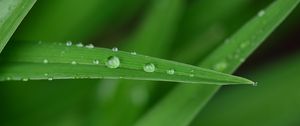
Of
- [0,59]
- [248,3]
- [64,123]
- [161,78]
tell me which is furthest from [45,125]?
[248,3]

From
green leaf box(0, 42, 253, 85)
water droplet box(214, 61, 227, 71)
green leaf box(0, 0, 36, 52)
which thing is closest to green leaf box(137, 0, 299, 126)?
water droplet box(214, 61, 227, 71)

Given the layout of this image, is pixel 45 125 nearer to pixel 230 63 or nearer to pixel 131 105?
pixel 131 105

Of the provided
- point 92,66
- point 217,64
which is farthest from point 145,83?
point 92,66

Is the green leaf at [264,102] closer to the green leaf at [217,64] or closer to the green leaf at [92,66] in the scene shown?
the green leaf at [217,64]

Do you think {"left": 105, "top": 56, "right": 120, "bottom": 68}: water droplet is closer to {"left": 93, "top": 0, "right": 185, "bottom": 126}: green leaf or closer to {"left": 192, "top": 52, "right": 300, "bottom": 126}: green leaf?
{"left": 93, "top": 0, "right": 185, "bottom": 126}: green leaf

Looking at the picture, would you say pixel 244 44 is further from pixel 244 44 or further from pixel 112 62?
pixel 112 62
